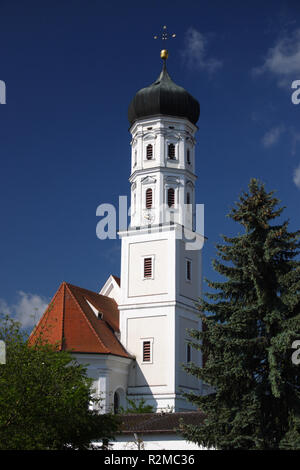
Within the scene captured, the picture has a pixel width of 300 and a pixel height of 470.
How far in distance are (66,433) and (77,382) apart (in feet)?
5.66

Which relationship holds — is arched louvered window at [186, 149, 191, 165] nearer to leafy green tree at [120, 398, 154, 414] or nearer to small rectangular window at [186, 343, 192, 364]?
small rectangular window at [186, 343, 192, 364]

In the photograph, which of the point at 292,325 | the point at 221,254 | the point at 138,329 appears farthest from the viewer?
the point at 138,329

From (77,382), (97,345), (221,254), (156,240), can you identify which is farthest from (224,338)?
(156,240)

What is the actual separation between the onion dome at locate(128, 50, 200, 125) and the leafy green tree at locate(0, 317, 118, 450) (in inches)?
946

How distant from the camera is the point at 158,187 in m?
42.2

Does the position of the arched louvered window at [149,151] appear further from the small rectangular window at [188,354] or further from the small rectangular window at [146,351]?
the small rectangular window at [188,354]

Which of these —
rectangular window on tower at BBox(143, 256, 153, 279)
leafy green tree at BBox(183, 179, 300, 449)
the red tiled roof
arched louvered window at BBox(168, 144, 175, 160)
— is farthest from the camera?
arched louvered window at BBox(168, 144, 175, 160)

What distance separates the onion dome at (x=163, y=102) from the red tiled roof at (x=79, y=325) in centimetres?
1093

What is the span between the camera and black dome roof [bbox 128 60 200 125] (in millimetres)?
43594

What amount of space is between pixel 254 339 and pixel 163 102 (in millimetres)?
26011

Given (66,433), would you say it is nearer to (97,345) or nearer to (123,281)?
(97,345)

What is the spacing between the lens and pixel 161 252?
41656 mm

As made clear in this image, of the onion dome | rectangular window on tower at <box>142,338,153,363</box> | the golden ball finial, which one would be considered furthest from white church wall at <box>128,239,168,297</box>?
the golden ball finial

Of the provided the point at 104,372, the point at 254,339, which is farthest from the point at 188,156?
the point at 254,339
